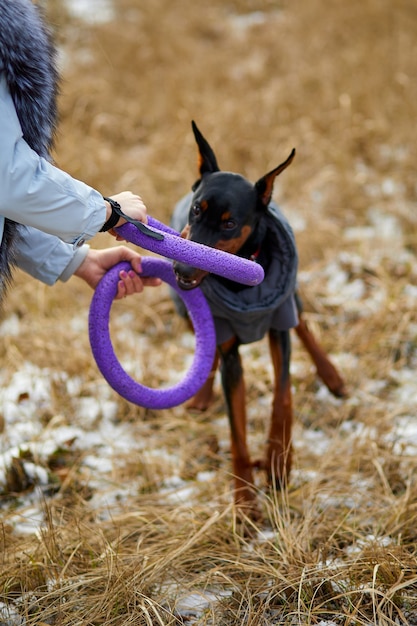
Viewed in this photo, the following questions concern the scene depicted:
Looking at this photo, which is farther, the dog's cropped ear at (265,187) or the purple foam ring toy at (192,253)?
the dog's cropped ear at (265,187)

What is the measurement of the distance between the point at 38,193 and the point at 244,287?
1056 mm

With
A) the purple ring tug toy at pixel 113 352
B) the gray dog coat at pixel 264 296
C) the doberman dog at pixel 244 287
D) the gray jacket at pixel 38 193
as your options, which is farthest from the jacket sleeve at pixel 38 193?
the gray dog coat at pixel 264 296

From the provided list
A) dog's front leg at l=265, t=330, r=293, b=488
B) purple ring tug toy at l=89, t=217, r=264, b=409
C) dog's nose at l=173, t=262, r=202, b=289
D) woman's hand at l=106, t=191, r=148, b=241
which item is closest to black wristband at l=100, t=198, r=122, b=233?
woman's hand at l=106, t=191, r=148, b=241

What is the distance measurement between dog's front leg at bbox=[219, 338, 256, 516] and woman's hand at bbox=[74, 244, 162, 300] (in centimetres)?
47

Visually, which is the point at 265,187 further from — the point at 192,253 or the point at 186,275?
the point at 192,253

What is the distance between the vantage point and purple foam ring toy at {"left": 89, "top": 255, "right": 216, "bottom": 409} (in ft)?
8.25

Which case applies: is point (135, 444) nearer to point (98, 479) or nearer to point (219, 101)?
point (98, 479)

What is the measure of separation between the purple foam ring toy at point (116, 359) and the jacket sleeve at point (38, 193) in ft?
1.80

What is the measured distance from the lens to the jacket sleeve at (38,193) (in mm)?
1765

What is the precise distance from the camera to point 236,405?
2.80 m

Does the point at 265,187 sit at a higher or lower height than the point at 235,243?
higher

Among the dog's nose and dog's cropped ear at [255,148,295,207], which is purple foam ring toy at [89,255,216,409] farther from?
dog's cropped ear at [255,148,295,207]

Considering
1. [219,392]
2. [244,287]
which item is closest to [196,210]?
[244,287]

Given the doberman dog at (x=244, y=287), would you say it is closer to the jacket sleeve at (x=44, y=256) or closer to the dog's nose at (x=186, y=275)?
the dog's nose at (x=186, y=275)
